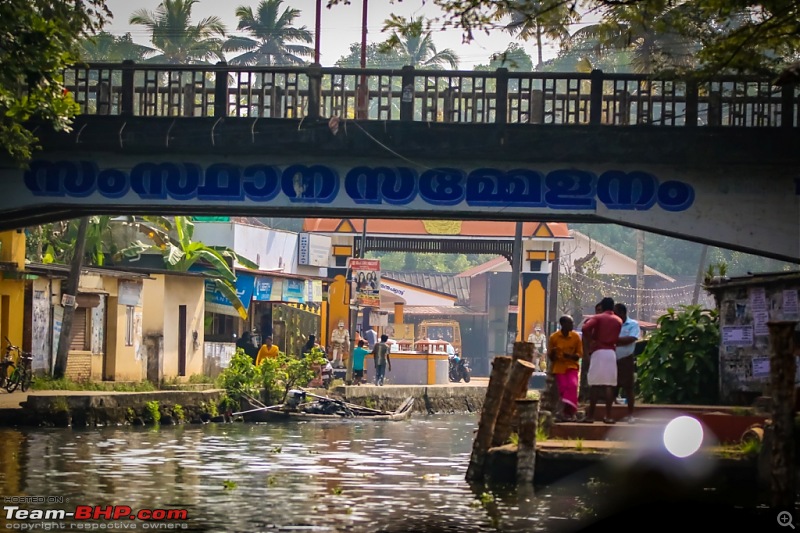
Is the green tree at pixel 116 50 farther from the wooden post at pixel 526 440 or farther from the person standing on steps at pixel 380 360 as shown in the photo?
the wooden post at pixel 526 440

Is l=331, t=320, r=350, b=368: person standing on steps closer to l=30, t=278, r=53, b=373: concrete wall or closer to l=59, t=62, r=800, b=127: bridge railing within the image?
l=30, t=278, r=53, b=373: concrete wall

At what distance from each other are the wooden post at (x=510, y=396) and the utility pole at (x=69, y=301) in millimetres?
12603

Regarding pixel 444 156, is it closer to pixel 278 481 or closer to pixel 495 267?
pixel 278 481

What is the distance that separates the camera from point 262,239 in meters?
43.0

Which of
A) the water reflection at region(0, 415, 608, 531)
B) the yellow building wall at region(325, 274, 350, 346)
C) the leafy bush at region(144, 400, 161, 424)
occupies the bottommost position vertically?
the water reflection at region(0, 415, 608, 531)

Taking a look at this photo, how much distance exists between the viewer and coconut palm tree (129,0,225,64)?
56844mm

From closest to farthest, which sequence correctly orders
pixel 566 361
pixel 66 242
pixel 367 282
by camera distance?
pixel 566 361 → pixel 367 282 → pixel 66 242

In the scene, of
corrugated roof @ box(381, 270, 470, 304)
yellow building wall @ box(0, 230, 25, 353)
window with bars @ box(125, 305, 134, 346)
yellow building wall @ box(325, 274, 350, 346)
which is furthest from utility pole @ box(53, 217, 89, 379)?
corrugated roof @ box(381, 270, 470, 304)

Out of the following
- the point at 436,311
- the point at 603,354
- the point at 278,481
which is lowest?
the point at 278,481

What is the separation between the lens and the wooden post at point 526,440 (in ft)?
46.5

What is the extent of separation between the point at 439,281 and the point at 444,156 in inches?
1758

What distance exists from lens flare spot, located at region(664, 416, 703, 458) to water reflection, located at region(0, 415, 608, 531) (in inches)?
40.1

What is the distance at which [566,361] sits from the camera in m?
16.2

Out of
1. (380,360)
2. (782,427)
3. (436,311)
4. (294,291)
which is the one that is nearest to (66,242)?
(294,291)
